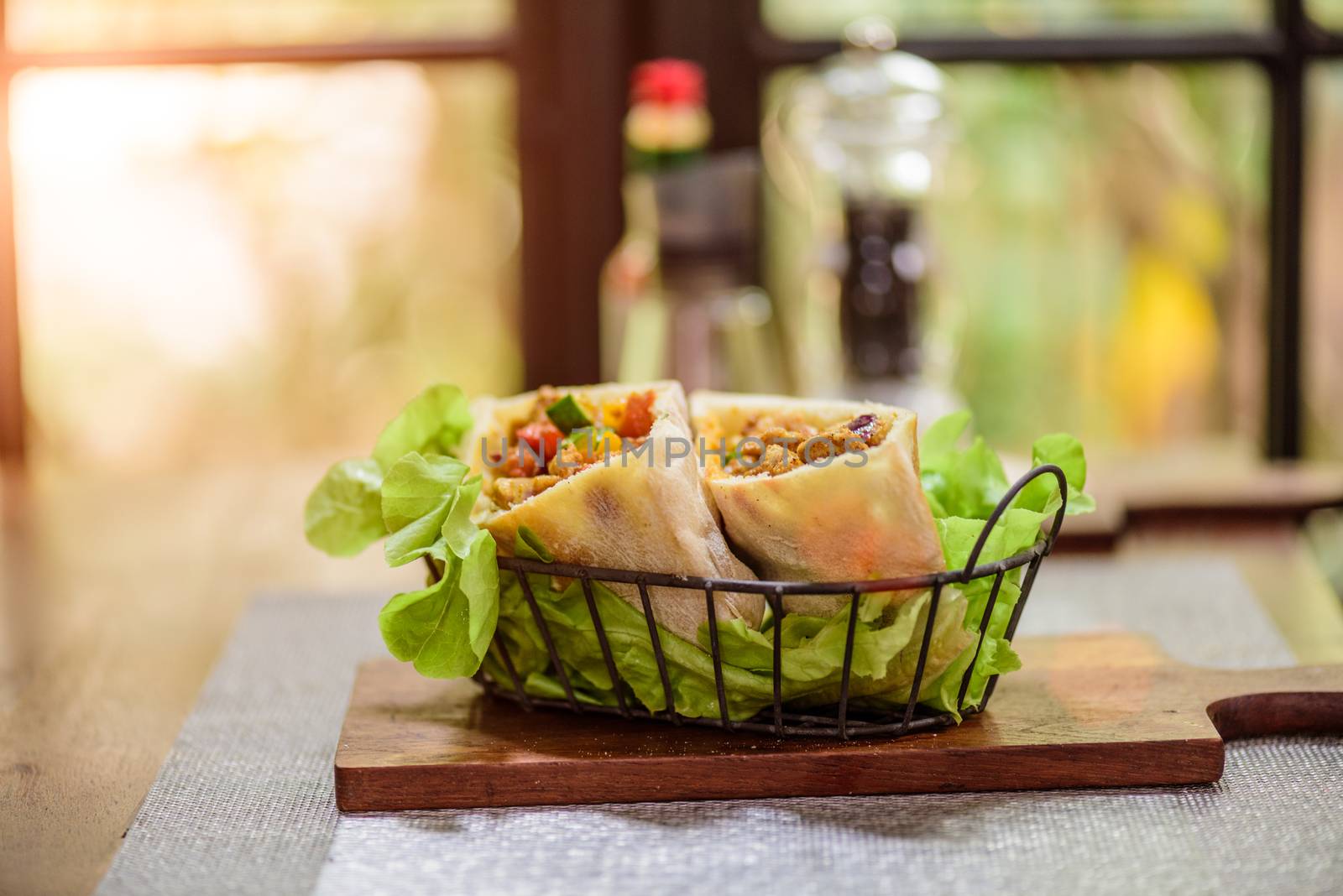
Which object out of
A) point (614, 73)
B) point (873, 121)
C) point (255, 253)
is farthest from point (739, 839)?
point (255, 253)

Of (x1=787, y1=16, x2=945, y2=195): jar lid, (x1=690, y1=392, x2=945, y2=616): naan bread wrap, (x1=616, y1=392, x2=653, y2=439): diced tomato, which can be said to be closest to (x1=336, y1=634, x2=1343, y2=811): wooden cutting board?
(x1=690, y1=392, x2=945, y2=616): naan bread wrap

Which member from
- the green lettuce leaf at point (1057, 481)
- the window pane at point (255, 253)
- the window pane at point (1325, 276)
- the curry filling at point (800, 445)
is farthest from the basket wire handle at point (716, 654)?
the window pane at point (1325, 276)

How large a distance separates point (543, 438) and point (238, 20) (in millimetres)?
1666

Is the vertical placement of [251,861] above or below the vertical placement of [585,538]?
below

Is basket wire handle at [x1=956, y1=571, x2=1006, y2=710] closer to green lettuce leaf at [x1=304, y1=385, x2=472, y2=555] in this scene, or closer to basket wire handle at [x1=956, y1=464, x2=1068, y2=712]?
basket wire handle at [x1=956, y1=464, x2=1068, y2=712]

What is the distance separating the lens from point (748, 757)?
98 centimetres

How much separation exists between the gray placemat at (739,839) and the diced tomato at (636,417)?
30cm

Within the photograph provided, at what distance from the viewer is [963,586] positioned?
1.04 metres

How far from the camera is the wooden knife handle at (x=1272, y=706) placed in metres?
1.10

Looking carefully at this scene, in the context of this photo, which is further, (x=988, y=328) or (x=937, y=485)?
(x=988, y=328)

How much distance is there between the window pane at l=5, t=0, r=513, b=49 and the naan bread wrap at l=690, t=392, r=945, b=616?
1630mm

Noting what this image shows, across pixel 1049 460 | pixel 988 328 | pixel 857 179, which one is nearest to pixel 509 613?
pixel 1049 460

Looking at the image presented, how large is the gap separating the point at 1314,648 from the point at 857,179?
97cm

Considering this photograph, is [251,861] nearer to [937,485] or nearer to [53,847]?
[53,847]
